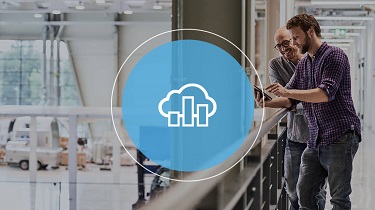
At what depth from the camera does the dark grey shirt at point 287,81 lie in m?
3.38

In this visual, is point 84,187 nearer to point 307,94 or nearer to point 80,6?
point 80,6

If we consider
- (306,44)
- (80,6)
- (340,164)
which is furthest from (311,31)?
(80,6)

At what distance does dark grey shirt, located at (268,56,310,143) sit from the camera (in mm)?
3377

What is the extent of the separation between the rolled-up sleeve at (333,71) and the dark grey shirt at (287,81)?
0.73m

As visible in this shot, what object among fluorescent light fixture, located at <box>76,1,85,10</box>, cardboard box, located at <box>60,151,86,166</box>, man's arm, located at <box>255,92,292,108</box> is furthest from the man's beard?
fluorescent light fixture, located at <box>76,1,85,10</box>

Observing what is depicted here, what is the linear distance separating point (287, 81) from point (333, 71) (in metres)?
0.79

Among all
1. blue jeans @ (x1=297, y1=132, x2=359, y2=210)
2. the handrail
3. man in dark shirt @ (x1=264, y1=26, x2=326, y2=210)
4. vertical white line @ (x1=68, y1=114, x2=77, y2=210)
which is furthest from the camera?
vertical white line @ (x1=68, y1=114, x2=77, y2=210)

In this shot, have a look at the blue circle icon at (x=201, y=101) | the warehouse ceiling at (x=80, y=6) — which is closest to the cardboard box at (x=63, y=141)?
the warehouse ceiling at (x=80, y=6)

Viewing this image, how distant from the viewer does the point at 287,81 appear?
3432 millimetres

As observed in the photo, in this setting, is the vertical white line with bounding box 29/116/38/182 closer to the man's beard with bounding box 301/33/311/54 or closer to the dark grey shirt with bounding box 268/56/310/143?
the dark grey shirt with bounding box 268/56/310/143

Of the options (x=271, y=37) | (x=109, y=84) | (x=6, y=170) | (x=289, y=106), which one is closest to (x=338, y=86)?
(x=289, y=106)

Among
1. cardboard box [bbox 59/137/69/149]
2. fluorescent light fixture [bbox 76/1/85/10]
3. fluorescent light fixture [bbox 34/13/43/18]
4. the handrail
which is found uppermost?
fluorescent light fixture [bbox 76/1/85/10]

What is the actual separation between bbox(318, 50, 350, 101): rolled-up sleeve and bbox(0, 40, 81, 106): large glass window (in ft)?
42.3

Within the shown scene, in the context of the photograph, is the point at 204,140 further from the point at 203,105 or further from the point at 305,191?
the point at 305,191
